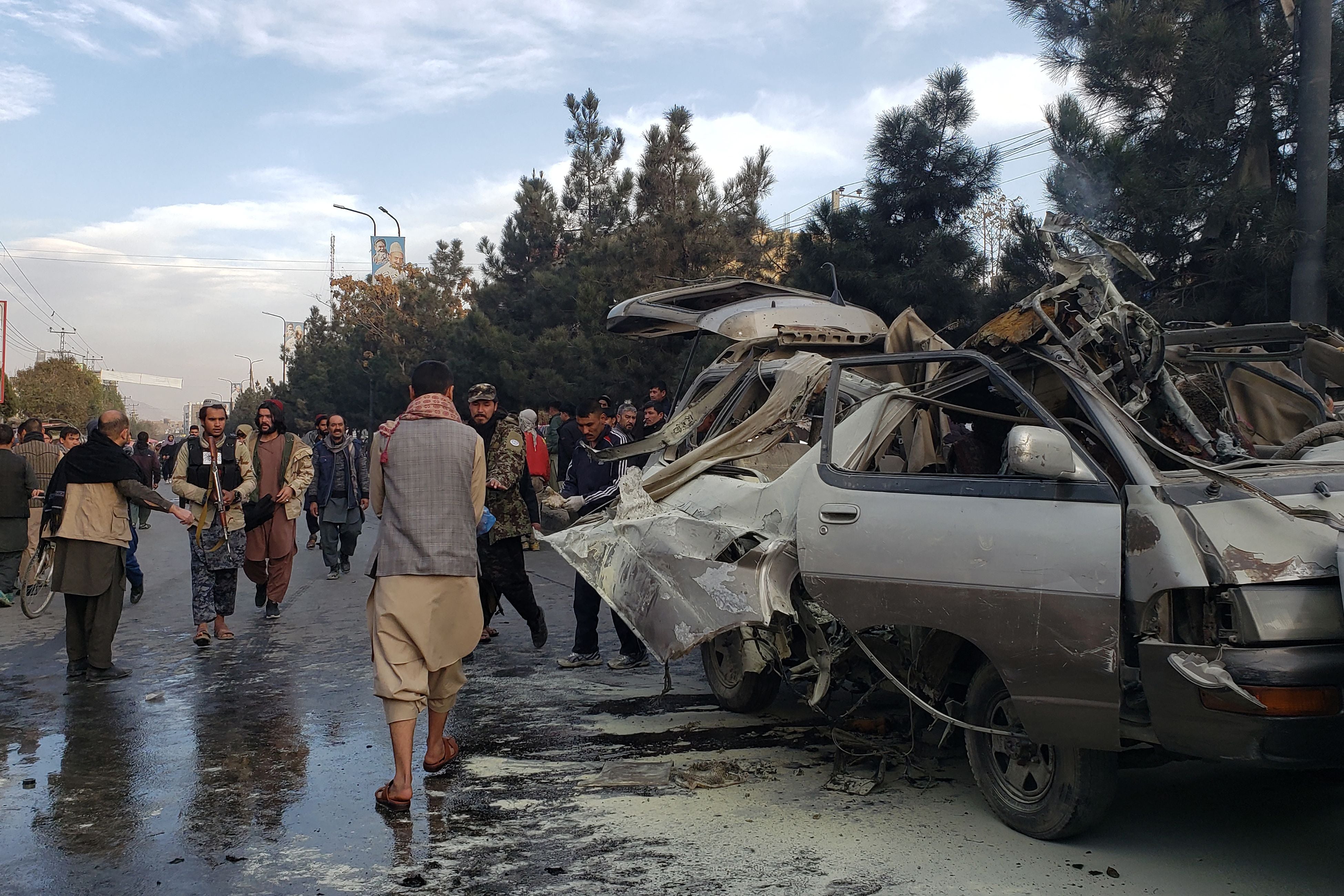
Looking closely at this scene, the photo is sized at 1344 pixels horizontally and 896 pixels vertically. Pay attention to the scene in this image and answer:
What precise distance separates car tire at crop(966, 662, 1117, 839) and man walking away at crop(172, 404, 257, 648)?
612 cm

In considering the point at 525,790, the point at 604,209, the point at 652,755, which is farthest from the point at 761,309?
the point at 604,209

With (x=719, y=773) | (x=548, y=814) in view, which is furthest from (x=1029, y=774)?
(x=548, y=814)

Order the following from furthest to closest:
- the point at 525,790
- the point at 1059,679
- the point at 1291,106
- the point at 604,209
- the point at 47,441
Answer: the point at 604,209 < the point at 47,441 < the point at 1291,106 < the point at 525,790 < the point at 1059,679

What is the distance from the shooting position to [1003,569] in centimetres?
380

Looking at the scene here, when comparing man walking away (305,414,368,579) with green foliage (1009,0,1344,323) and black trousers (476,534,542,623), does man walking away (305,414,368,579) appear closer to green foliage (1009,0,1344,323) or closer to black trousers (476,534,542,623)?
black trousers (476,534,542,623)

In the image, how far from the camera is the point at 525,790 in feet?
15.4

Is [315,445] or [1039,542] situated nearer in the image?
[1039,542]

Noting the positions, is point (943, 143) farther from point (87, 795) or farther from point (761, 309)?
point (87, 795)

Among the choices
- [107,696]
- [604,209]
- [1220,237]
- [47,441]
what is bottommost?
[107,696]

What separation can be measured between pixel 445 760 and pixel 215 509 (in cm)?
426

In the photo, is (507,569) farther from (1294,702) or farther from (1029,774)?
(1294,702)

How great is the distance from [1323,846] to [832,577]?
76.1 inches

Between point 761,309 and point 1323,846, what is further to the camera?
point 761,309

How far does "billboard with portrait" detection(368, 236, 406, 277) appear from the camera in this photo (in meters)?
47.0
